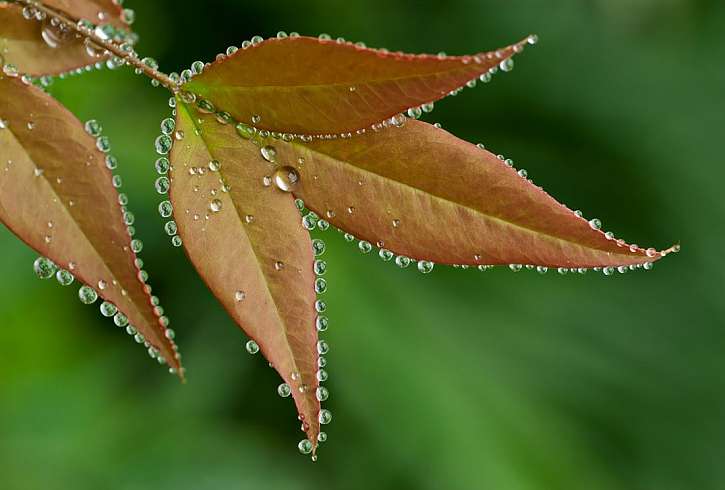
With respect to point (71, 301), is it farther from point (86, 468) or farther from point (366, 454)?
point (366, 454)

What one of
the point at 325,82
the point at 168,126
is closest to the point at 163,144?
the point at 168,126

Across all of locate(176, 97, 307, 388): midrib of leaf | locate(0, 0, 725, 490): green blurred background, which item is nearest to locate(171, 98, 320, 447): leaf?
locate(176, 97, 307, 388): midrib of leaf

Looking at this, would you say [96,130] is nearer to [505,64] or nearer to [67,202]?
[67,202]

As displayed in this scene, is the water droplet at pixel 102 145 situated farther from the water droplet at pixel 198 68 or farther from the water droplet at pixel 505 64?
the water droplet at pixel 505 64

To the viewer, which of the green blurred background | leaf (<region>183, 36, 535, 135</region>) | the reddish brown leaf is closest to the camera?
leaf (<region>183, 36, 535, 135</region>)

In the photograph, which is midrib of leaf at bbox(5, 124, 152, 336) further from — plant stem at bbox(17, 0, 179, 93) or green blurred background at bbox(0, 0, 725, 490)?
green blurred background at bbox(0, 0, 725, 490)

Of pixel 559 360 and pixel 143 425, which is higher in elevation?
pixel 559 360

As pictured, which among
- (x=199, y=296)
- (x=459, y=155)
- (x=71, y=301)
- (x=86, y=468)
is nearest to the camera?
(x=459, y=155)

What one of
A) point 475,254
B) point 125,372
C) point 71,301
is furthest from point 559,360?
point 475,254
